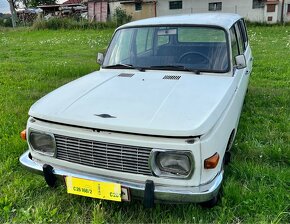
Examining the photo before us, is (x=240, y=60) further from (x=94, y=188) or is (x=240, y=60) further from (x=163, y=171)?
(x=94, y=188)

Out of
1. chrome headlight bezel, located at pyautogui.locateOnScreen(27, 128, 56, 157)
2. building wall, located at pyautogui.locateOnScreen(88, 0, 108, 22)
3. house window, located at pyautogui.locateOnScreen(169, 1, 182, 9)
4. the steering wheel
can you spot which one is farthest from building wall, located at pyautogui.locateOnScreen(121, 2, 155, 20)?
chrome headlight bezel, located at pyautogui.locateOnScreen(27, 128, 56, 157)

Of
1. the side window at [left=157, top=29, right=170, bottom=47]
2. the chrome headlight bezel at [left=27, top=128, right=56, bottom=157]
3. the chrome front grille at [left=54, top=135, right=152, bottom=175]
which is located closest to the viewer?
the chrome front grille at [left=54, top=135, right=152, bottom=175]

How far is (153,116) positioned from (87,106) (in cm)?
64

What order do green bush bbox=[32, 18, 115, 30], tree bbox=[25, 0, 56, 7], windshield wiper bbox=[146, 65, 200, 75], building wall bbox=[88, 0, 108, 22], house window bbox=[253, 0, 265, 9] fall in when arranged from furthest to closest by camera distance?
tree bbox=[25, 0, 56, 7] → building wall bbox=[88, 0, 108, 22] → house window bbox=[253, 0, 265, 9] → green bush bbox=[32, 18, 115, 30] → windshield wiper bbox=[146, 65, 200, 75]

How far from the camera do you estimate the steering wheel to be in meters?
3.56

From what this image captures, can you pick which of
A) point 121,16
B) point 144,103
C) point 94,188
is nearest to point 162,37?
point 144,103

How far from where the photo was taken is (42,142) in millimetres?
2855

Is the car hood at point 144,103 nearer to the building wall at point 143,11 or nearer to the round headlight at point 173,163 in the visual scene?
→ the round headlight at point 173,163

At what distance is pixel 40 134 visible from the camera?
2.80m

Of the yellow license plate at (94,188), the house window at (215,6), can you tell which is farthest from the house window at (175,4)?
the yellow license plate at (94,188)

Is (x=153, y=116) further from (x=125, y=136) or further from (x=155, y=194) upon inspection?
(x=155, y=194)

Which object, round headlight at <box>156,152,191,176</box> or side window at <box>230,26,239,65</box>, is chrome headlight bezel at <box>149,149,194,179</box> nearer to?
round headlight at <box>156,152,191,176</box>

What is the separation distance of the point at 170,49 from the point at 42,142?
1.84 metres

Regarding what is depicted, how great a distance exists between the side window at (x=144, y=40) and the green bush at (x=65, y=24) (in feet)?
67.4
